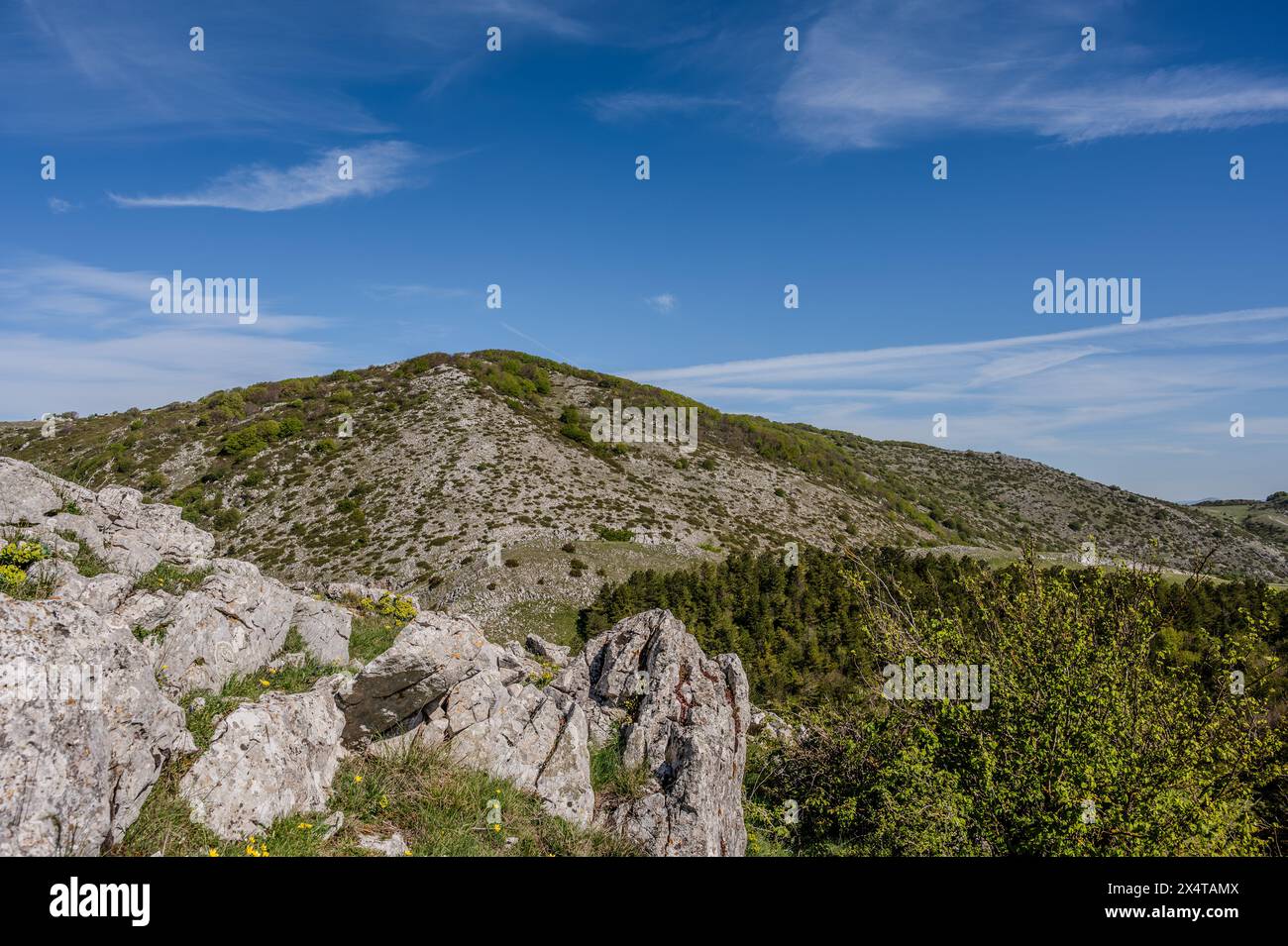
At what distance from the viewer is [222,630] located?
30.8 feet

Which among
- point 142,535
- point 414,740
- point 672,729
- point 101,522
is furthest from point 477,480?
point 414,740

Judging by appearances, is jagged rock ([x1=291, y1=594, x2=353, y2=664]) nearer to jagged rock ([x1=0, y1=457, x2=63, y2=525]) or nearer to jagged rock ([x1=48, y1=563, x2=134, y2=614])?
jagged rock ([x1=48, y1=563, x2=134, y2=614])

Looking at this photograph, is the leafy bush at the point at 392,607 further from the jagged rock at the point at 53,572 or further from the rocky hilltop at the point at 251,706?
the jagged rock at the point at 53,572

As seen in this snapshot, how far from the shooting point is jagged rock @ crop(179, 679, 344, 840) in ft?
21.0

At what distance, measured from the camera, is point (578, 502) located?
57938 mm

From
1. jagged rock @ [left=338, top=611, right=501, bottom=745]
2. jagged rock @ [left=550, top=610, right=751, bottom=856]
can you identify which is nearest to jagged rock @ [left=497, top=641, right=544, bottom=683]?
jagged rock @ [left=550, top=610, right=751, bottom=856]

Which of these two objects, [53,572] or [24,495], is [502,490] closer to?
[24,495]

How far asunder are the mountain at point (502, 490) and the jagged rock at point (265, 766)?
93.5ft

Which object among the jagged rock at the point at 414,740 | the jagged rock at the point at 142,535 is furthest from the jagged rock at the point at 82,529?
the jagged rock at the point at 414,740

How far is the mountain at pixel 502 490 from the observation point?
45812 mm

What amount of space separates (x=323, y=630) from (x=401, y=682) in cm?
458

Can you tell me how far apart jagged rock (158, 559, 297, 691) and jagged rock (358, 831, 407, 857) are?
3.32 m

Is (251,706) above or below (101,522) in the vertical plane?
below
